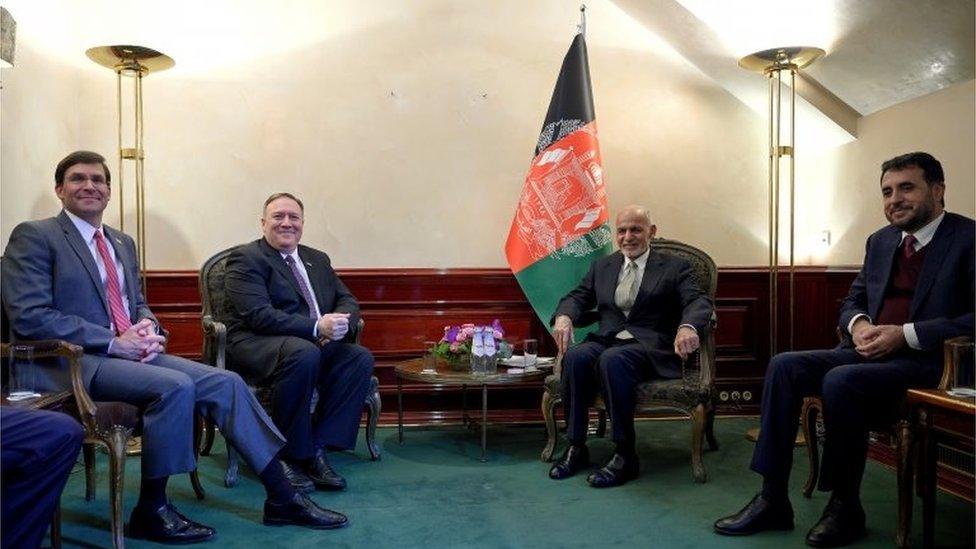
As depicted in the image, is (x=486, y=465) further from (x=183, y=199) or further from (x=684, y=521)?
(x=183, y=199)

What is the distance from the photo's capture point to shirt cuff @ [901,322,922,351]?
2.58 meters

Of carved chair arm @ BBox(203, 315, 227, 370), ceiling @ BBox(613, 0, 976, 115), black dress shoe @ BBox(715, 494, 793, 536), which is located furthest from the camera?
ceiling @ BBox(613, 0, 976, 115)

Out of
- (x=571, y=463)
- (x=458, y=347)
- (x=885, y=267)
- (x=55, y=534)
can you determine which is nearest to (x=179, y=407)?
(x=55, y=534)

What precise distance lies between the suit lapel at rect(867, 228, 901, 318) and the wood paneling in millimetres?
1583

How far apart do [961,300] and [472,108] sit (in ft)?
9.59

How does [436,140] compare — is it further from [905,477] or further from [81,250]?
[905,477]

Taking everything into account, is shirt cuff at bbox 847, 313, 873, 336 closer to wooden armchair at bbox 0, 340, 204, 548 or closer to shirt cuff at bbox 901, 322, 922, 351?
shirt cuff at bbox 901, 322, 922, 351

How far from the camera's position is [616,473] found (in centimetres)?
320

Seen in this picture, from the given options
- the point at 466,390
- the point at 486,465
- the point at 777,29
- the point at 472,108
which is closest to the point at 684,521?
the point at 486,465

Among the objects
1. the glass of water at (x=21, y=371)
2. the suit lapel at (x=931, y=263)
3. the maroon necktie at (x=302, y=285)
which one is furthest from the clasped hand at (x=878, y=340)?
the glass of water at (x=21, y=371)

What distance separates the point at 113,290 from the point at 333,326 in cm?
88

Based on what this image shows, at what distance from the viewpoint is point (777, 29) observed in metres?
3.88

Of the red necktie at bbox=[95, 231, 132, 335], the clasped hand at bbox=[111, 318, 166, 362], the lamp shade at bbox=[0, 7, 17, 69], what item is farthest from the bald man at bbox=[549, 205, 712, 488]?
the lamp shade at bbox=[0, 7, 17, 69]

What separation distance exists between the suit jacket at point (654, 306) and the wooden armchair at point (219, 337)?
3.20 feet
